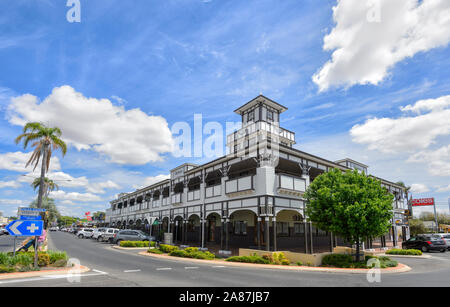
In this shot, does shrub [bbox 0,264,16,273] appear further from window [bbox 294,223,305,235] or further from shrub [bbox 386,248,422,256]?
shrub [bbox 386,248,422,256]

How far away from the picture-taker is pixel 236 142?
3409 cm

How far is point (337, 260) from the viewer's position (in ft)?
57.4

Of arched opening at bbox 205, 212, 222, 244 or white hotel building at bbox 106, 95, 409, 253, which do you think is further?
arched opening at bbox 205, 212, 222, 244

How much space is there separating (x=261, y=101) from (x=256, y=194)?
13.1m

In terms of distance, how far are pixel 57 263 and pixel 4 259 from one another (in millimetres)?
2271

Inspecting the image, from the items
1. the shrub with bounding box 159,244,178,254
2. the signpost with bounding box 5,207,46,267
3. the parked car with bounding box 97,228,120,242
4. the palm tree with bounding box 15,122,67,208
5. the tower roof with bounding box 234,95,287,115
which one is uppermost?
the tower roof with bounding box 234,95,287,115

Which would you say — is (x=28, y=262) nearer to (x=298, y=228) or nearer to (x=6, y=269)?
(x=6, y=269)

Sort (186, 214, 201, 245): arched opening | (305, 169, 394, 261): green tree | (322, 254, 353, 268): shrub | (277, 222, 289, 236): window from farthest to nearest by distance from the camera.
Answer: (186, 214, 201, 245): arched opening
(277, 222, 289, 236): window
(322, 254, 353, 268): shrub
(305, 169, 394, 261): green tree

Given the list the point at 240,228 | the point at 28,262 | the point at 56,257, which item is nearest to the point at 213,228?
the point at 240,228

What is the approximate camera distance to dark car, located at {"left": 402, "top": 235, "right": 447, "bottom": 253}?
2694 centimetres

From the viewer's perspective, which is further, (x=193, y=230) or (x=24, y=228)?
(x=193, y=230)

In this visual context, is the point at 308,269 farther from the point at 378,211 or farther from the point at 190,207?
the point at 190,207

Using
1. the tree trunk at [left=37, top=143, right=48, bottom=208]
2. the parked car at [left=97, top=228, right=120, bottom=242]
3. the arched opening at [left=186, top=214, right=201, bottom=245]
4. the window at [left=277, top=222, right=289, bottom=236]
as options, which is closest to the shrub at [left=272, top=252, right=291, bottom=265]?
the window at [left=277, top=222, right=289, bottom=236]

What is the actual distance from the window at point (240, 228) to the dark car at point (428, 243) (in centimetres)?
1678
